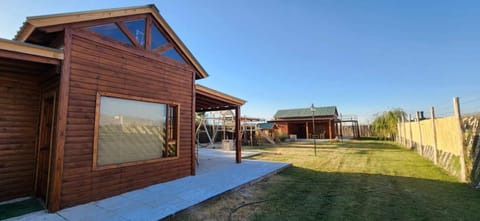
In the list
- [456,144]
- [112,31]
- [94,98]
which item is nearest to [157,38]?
[112,31]

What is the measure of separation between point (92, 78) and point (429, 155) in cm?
1204

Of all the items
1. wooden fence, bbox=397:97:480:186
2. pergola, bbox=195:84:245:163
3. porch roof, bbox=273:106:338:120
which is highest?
porch roof, bbox=273:106:338:120

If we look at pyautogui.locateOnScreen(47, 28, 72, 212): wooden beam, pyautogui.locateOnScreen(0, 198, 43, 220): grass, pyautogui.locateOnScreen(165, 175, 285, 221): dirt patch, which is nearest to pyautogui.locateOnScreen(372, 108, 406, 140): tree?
pyautogui.locateOnScreen(165, 175, 285, 221): dirt patch

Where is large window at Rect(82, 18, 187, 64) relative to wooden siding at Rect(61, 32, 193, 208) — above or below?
above

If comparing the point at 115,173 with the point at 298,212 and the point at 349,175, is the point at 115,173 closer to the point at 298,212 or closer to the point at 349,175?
the point at 298,212

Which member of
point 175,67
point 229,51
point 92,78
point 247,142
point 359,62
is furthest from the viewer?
point 247,142

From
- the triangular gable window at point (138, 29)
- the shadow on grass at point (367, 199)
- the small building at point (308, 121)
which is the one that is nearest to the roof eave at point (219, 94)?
the triangular gable window at point (138, 29)

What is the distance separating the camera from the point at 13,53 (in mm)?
2943

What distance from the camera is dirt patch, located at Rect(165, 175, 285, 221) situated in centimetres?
325

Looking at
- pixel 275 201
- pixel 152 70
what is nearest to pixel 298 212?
pixel 275 201

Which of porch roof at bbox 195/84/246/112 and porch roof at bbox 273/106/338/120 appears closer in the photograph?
porch roof at bbox 195/84/246/112

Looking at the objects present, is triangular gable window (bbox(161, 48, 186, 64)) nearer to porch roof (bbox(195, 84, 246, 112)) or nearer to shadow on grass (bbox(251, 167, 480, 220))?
porch roof (bbox(195, 84, 246, 112))

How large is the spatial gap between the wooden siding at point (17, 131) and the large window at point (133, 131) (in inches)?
65.8

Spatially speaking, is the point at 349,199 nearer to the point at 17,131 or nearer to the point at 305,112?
the point at 17,131
